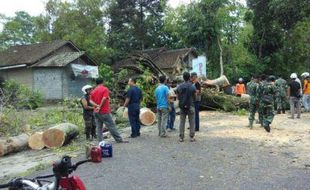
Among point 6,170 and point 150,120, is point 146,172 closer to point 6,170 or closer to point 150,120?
point 6,170

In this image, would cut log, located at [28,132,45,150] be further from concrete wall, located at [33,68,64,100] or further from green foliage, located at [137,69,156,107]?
concrete wall, located at [33,68,64,100]

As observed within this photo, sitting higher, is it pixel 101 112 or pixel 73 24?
pixel 73 24

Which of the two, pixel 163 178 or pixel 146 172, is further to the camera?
pixel 146 172

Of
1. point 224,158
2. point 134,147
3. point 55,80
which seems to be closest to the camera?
point 224,158

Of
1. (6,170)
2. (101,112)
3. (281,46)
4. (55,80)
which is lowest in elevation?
(6,170)

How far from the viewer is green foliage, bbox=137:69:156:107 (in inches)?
812

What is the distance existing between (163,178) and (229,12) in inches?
1268

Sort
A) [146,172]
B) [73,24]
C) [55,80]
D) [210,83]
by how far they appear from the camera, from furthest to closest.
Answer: [73,24] < [55,80] < [210,83] < [146,172]

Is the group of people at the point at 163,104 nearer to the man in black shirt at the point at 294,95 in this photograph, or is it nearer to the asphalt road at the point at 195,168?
the asphalt road at the point at 195,168

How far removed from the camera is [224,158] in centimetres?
1053

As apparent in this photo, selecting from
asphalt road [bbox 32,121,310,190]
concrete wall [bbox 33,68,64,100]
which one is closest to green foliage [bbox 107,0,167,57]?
concrete wall [bbox 33,68,64,100]

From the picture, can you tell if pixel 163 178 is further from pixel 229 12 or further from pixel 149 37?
pixel 149 37

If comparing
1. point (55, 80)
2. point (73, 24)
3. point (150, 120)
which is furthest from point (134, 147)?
point (73, 24)

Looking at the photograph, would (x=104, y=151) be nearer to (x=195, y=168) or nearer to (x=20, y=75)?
(x=195, y=168)
